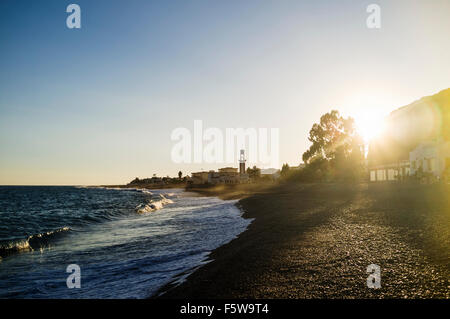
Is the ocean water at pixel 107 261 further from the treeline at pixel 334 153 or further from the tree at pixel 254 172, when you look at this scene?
the tree at pixel 254 172

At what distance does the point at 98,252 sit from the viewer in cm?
1051

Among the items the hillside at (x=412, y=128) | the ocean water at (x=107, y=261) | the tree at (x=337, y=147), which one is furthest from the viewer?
the tree at (x=337, y=147)

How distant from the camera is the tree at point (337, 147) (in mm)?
55281

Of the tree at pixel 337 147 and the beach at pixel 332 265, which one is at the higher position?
the tree at pixel 337 147

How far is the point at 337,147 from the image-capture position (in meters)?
57.3

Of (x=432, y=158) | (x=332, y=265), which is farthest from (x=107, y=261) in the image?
(x=432, y=158)

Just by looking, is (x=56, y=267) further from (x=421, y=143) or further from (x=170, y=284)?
(x=421, y=143)

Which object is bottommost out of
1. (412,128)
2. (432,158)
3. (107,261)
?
(107,261)

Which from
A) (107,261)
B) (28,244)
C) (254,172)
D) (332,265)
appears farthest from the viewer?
(254,172)

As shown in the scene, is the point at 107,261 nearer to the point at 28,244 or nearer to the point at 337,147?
the point at 28,244

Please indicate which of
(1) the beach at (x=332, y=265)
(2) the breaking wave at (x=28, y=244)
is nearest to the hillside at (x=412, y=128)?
(1) the beach at (x=332, y=265)
